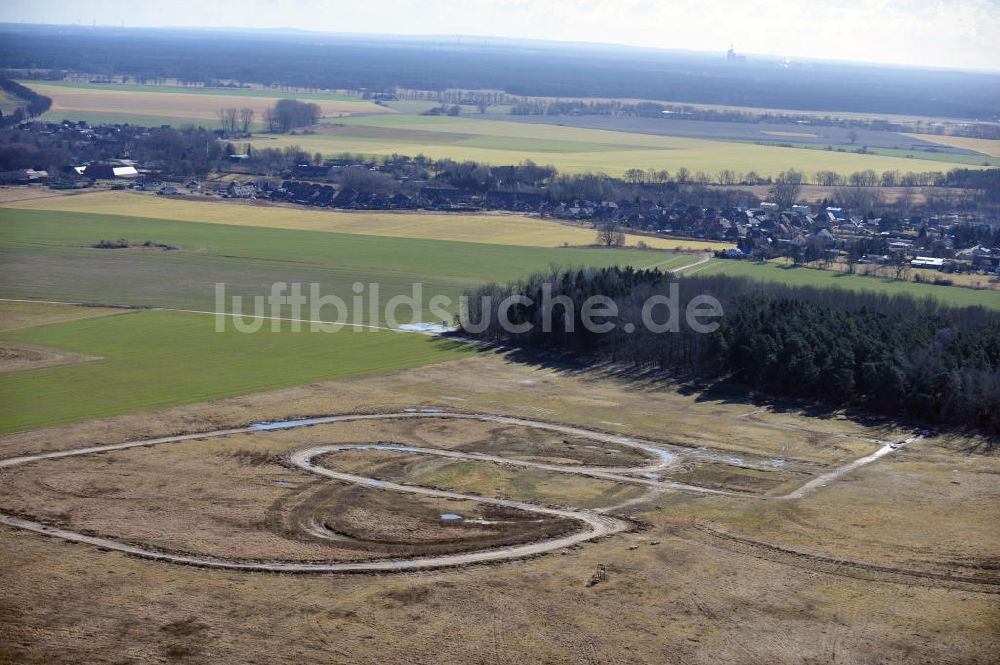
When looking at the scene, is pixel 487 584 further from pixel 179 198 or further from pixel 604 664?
pixel 179 198

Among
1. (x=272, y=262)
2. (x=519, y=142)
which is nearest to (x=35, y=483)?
(x=272, y=262)

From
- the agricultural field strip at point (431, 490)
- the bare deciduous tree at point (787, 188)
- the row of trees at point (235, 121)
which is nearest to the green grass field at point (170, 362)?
the agricultural field strip at point (431, 490)

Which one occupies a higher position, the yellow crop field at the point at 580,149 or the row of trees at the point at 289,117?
the row of trees at the point at 289,117

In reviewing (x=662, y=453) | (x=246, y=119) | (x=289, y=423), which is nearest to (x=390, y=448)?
(x=289, y=423)

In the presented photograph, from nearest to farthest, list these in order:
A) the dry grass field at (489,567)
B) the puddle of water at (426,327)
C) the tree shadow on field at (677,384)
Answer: the dry grass field at (489,567)
the tree shadow on field at (677,384)
the puddle of water at (426,327)

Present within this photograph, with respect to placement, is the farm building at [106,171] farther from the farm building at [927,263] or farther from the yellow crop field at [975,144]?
the yellow crop field at [975,144]

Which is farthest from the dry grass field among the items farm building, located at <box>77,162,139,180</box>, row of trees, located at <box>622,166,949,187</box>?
row of trees, located at <box>622,166,949,187</box>

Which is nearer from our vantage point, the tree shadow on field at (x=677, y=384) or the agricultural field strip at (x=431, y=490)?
the agricultural field strip at (x=431, y=490)
